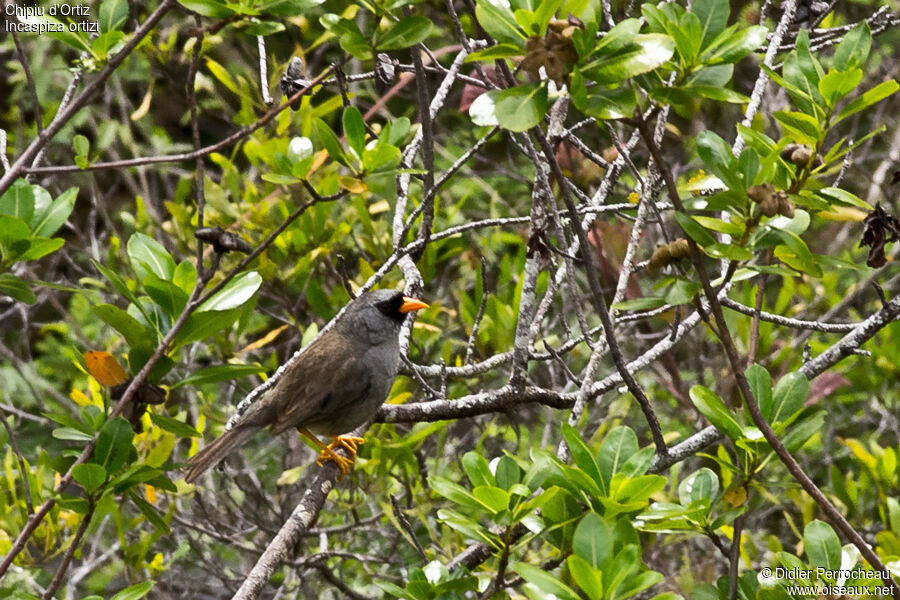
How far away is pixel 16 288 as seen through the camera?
2.83 m

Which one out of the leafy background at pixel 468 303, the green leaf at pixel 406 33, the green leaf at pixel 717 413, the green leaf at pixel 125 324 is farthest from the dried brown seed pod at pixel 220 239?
the green leaf at pixel 717 413

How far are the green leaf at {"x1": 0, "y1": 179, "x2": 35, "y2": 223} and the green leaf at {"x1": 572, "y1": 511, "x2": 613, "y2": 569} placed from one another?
1.92 metres

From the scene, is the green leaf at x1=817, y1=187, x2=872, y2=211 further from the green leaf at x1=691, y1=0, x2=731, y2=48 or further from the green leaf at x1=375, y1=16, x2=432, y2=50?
the green leaf at x1=375, y1=16, x2=432, y2=50

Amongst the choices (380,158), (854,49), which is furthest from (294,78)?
(854,49)

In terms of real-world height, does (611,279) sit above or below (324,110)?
below

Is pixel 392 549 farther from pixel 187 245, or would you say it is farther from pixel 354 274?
pixel 187 245

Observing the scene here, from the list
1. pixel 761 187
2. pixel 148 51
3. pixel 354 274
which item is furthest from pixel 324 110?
pixel 761 187

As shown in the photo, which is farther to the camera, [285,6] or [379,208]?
[379,208]

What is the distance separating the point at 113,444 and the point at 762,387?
193 centimetres

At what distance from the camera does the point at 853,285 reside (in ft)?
22.3

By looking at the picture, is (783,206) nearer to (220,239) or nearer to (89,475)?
(220,239)

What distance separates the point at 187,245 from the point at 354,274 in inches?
39.4

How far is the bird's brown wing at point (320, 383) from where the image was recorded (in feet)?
14.8

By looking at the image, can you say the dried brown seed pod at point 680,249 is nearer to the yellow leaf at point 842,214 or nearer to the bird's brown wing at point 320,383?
the yellow leaf at point 842,214
